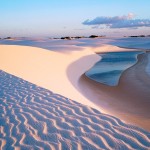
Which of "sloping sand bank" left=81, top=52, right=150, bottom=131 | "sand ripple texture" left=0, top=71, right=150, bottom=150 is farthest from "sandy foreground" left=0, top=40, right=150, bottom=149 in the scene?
"sloping sand bank" left=81, top=52, right=150, bottom=131

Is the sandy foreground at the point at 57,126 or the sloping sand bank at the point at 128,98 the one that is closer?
the sandy foreground at the point at 57,126

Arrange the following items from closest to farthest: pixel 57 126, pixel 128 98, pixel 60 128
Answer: pixel 60 128, pixel 57 126, pixel 128 98

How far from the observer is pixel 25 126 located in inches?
214

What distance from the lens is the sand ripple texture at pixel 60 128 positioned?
454 centimetres

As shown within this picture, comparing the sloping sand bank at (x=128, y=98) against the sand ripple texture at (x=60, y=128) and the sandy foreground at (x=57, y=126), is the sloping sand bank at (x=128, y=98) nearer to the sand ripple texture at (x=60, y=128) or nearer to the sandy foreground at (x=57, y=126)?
the sandy foreground at (x=57, y=126)

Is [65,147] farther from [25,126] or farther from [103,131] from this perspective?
[25,126]

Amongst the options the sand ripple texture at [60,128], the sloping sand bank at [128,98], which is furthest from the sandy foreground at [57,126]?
the sloping sand bank at [128,98]

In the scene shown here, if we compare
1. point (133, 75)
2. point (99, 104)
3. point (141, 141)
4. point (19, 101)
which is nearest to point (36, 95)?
point (19, 101)

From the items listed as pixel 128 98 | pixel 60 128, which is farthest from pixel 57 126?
pixel 128 98

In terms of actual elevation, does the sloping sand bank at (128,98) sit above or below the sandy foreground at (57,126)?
below

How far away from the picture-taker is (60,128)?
5.20 m

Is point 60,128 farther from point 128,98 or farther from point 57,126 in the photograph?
point 128,98

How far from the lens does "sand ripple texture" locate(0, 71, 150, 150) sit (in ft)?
14.9

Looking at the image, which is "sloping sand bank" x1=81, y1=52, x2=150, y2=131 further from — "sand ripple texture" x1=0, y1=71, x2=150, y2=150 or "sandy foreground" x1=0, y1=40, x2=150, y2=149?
"sand ripple texture" x1=0, y1=71, x2=150, y2=150
